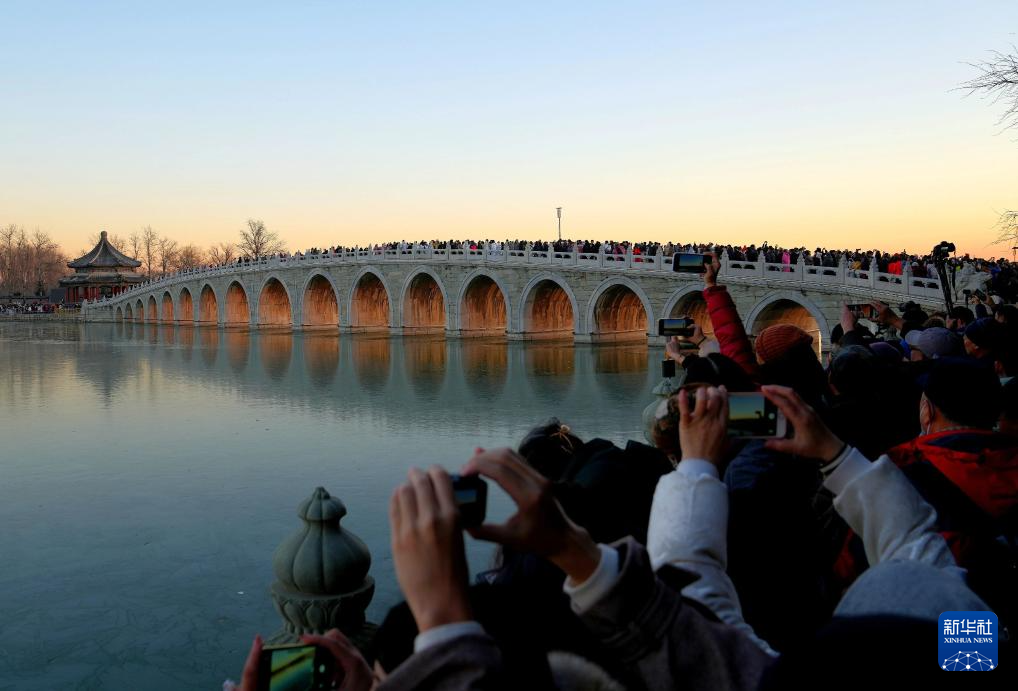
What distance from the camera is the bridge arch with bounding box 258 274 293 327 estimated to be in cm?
5062

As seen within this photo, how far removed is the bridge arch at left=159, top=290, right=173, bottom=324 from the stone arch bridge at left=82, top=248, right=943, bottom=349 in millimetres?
98

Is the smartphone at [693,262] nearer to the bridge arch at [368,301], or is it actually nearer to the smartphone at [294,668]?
the smartphone at [294,668]

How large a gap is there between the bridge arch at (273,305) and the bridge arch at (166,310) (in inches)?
449

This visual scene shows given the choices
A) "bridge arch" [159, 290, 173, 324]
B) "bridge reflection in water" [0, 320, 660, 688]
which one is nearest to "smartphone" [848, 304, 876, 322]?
"bridge reflection in water" [0, 320, 660, 688]

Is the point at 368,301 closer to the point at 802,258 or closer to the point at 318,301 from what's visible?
the point at 318,301

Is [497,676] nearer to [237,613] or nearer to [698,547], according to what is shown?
[698,547]

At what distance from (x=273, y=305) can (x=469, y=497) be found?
176ft

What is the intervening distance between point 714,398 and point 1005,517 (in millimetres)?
1132

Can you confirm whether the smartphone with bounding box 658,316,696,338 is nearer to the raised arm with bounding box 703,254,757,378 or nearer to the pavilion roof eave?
the raised arm with bounding box 703,254,757,378

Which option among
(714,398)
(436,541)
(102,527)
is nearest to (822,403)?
(714,398)

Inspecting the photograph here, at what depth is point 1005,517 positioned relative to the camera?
2389 mm

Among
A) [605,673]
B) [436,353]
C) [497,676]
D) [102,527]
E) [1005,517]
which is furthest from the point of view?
[436,353]

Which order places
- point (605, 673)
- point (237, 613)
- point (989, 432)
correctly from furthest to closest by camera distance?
point (237, 613) → point (989, 432) → point (605, 673)

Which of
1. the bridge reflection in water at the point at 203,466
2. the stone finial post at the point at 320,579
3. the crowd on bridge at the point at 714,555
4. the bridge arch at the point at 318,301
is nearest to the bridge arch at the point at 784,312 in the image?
the bridge reflection in water at the point at 203,466
